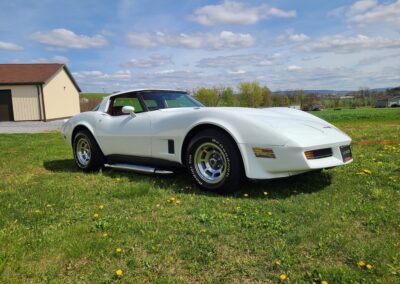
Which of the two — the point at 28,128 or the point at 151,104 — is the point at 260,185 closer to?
the point at 151,104

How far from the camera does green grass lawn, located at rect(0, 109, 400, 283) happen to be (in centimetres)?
243

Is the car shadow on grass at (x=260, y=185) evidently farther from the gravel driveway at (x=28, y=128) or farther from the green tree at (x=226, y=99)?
the gravel driveway at (x=28, y=128)

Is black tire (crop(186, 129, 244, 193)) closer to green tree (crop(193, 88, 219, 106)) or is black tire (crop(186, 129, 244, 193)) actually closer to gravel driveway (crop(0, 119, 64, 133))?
green tree (crop(193, 88, 219, 106))

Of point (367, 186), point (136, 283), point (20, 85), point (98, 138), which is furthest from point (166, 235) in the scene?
point (20, 85)

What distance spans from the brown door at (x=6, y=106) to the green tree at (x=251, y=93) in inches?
1184

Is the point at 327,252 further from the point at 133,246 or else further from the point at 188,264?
the point at 133,246

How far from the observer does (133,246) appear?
282 centimetres

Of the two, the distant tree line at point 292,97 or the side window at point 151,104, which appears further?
the distant tree line at point 292,97

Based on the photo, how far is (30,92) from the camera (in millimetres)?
25672

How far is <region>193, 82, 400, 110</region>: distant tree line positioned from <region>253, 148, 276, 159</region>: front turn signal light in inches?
1417

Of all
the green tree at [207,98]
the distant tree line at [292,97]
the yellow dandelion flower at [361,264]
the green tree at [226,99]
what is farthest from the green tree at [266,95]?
the yellow dandelion flower at [361,264]

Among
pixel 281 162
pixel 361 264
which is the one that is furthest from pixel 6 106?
pixel 361 264

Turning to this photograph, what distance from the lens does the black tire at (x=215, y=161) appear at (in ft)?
13.0

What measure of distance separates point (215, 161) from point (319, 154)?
1.20 metres
